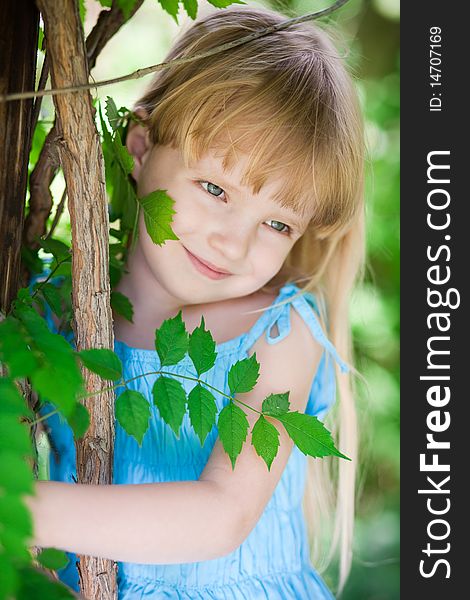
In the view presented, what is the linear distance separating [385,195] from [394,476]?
3.39ft

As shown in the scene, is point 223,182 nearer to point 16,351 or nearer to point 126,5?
point 126,5

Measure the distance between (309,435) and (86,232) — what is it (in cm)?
32

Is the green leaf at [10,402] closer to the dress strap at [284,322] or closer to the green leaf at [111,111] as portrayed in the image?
the green leaf at [111,111]

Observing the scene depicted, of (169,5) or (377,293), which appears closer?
(169,5)

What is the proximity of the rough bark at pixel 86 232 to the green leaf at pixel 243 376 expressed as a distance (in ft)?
0.46

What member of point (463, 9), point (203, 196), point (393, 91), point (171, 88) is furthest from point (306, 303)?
point (393, 91)

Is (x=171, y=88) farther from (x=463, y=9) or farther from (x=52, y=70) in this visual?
(x=463, y=9)

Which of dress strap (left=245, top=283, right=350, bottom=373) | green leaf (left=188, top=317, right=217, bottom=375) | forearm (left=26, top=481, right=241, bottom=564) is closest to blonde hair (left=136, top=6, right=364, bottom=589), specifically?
dress strap (left=245, top=283, right=350, bottom=373)

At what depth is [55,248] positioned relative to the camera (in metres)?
1.06

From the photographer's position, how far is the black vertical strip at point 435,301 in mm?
1747

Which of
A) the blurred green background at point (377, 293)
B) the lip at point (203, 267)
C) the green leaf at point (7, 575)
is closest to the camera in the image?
the green leaf at point (7, 575)

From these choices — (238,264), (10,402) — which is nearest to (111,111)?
(238,264)

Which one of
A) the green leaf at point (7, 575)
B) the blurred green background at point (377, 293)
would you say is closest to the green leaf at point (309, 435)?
the green leaf at point (7, 575)

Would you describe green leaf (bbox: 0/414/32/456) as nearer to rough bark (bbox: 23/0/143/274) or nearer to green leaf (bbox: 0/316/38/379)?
green leaf (bbox: 0/316/38/379)
